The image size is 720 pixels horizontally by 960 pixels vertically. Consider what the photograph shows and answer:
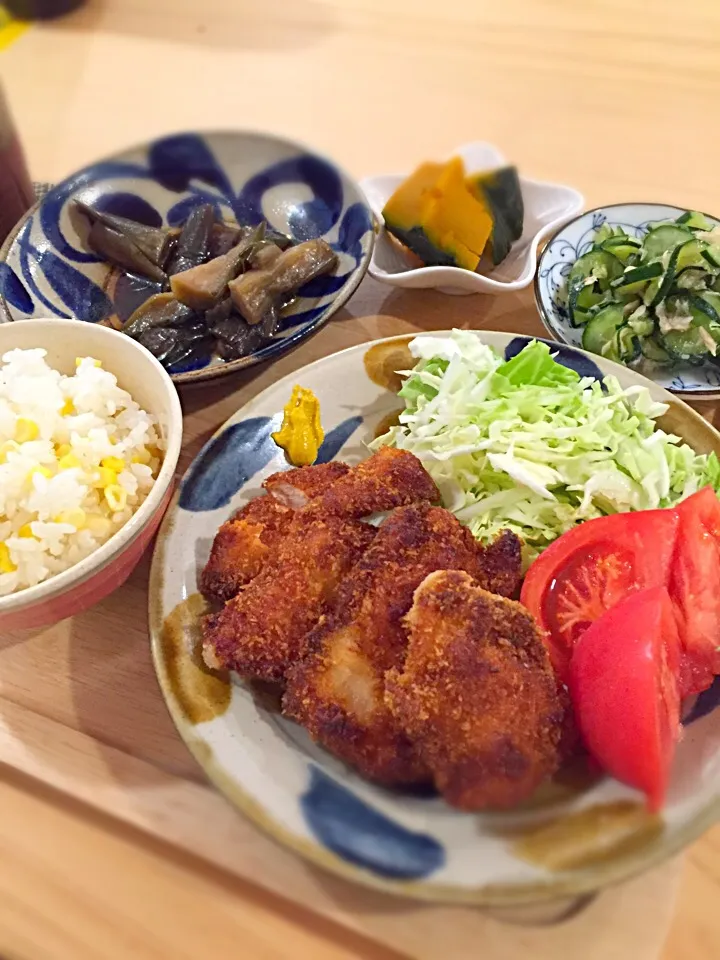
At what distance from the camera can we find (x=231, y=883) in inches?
48.6

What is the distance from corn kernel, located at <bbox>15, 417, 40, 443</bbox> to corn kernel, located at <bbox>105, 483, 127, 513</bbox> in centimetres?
20

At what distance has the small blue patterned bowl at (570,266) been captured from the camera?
70.9 inches

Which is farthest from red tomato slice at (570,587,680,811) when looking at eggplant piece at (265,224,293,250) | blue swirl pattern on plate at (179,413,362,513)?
eggplant piece at (265,224,293,250)

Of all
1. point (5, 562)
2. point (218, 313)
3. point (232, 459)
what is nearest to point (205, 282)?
point (218, 313)

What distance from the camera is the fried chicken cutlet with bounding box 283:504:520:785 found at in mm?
1184

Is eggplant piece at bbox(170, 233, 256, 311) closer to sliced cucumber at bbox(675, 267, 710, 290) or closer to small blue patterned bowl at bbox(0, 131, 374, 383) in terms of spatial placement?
small blue patterned bowl at bbox(0, 131, 374, 383)

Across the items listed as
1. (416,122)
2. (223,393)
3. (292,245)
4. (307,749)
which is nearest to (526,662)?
(307,749)

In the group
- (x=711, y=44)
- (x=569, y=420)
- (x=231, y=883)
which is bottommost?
(x=231, y=883)

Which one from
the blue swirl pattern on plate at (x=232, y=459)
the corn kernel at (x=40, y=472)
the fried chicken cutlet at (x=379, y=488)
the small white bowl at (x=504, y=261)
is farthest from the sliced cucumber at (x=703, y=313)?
the corn kernel at (x=40, y=472)

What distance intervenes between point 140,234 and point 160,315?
362 millimetres

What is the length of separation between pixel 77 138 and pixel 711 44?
2721mm

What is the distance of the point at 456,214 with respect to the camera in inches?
81.0

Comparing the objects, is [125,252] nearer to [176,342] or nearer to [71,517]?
[176,342]

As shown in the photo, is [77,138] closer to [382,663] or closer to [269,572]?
[269,572]
